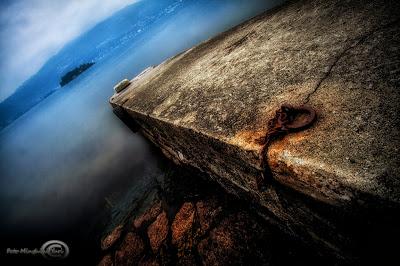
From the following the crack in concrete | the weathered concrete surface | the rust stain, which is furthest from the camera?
the crack in concrete

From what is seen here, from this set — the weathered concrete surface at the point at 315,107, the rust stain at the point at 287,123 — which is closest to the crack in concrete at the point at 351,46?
the weathered concrete surface at the point at 315,107

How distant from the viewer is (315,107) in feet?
4.07

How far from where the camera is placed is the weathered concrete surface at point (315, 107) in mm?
904

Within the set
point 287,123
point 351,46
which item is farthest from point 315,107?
point 351,46

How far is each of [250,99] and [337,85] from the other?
0.57 meters

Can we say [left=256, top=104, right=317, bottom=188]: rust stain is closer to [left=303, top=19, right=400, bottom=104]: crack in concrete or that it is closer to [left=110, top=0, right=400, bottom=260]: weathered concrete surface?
[left=110, top=0, right=400, bottom=260]: weathered concrete surface

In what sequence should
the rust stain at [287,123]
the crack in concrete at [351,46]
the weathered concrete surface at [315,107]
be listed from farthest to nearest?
the crack in concrete at [351,46], the rust stain at [287,123], the weathered concrete surface at [315,107]

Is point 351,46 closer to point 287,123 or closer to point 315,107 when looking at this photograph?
point 315,107

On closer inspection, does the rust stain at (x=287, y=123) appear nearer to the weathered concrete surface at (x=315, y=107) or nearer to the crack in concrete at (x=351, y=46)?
the weathered concrete surface at (x=315, y=107)

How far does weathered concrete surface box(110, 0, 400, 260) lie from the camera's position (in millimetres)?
904

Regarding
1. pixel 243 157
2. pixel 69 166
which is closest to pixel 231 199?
pixel 243 157

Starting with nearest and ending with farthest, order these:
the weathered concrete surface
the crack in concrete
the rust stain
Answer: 1. the weathered concrete surface
2. the rust stain
3. the crack in concrete

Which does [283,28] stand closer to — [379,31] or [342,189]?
[379,31]

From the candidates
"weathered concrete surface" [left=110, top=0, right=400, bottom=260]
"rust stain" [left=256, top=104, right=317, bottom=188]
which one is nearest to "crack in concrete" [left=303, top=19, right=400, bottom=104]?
"weathered concrete surface" [left=110, top=0, right=400, bottom=260]
